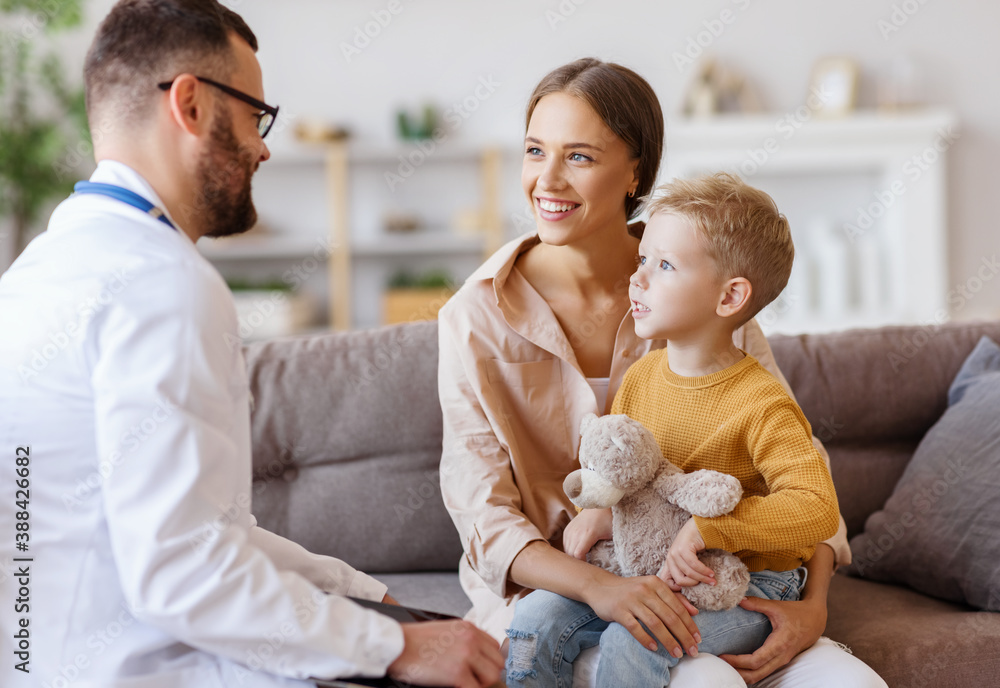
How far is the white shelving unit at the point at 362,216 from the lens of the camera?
211 inches

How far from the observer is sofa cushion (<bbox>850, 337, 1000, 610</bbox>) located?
1.57 meters

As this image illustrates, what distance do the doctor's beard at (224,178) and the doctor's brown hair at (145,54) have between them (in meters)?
0.06

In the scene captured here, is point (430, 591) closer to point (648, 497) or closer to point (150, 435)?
point (648, 497)

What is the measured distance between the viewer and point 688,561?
1.17 metres

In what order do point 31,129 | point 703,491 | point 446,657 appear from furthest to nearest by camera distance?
1. point 31,129
2. point 703,491
3. point 446,657

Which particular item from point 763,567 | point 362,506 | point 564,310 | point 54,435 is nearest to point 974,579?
point 763,567

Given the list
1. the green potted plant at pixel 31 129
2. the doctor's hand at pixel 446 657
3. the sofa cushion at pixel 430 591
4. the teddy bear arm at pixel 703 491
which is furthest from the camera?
the green potted plant at pixel 31 129

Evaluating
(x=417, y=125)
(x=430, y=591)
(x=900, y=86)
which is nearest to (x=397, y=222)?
(x=417, y=125)

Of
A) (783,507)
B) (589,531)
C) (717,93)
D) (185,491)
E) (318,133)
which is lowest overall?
(589,531)

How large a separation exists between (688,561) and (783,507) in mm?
145

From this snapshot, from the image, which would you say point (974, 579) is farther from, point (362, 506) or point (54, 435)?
point (54, 435)

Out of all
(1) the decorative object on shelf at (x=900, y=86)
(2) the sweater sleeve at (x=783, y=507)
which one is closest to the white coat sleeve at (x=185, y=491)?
(2) the sweater sleeve at (x=783, y=507)

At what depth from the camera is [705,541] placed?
1165 mm

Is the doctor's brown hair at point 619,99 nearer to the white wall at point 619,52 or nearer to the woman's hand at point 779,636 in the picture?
the woman's hand at point 779,636
